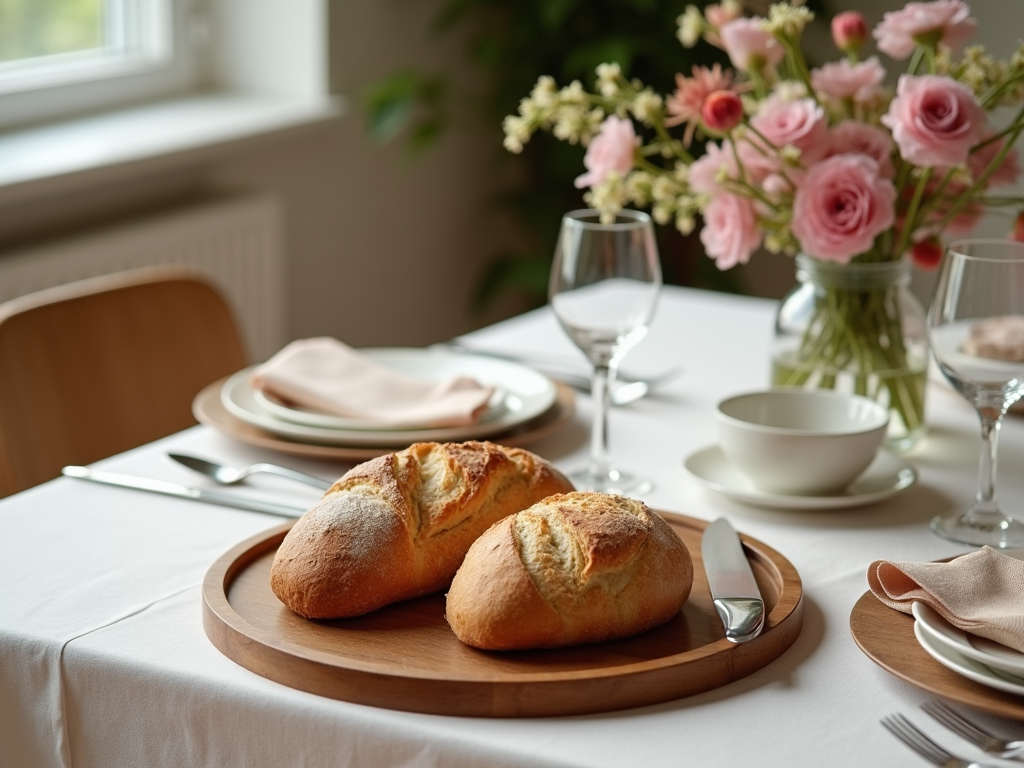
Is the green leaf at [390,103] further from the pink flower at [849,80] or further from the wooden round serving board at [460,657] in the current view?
the wooden round serving board at [460,657]

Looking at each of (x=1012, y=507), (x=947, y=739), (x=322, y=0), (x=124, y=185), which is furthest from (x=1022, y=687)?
(x=322, y=0)

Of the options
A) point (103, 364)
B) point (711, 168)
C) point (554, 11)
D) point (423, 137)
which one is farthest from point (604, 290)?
point (554, 11)

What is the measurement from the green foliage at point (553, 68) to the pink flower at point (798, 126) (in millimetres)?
1749

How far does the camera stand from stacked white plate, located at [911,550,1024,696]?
28.9 inches

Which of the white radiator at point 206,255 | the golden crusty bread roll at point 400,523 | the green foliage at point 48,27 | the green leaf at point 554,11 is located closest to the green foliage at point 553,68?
the green leaf at point 554,11

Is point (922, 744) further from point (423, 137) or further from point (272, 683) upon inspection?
point (423, 137)

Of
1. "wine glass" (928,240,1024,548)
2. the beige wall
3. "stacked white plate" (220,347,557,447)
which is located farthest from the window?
"wine glass" (928,240,1024,548)

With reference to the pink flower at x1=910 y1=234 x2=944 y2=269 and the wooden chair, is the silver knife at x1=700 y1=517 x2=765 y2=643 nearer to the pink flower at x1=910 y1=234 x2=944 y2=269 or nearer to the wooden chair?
the pink flower at x1=910 y1=234 x2=944 y2=269

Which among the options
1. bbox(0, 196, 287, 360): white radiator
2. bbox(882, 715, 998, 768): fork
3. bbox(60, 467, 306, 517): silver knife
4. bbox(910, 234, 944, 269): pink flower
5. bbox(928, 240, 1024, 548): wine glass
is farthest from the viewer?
bbox(0, 196, 287, 360): white radiator

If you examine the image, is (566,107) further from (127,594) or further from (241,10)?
(241,10)

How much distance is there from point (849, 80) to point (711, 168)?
0.50 ft

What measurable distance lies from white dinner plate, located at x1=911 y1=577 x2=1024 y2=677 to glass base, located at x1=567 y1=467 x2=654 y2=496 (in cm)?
34

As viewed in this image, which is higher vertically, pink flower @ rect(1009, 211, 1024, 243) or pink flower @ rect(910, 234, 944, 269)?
pink flower @ rect(1009, 211, 1024, 243)

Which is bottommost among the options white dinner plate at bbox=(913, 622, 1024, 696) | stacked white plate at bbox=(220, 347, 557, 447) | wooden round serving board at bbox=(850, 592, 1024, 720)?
stacked white plate at bbox=(220, 347, 557, 447)
